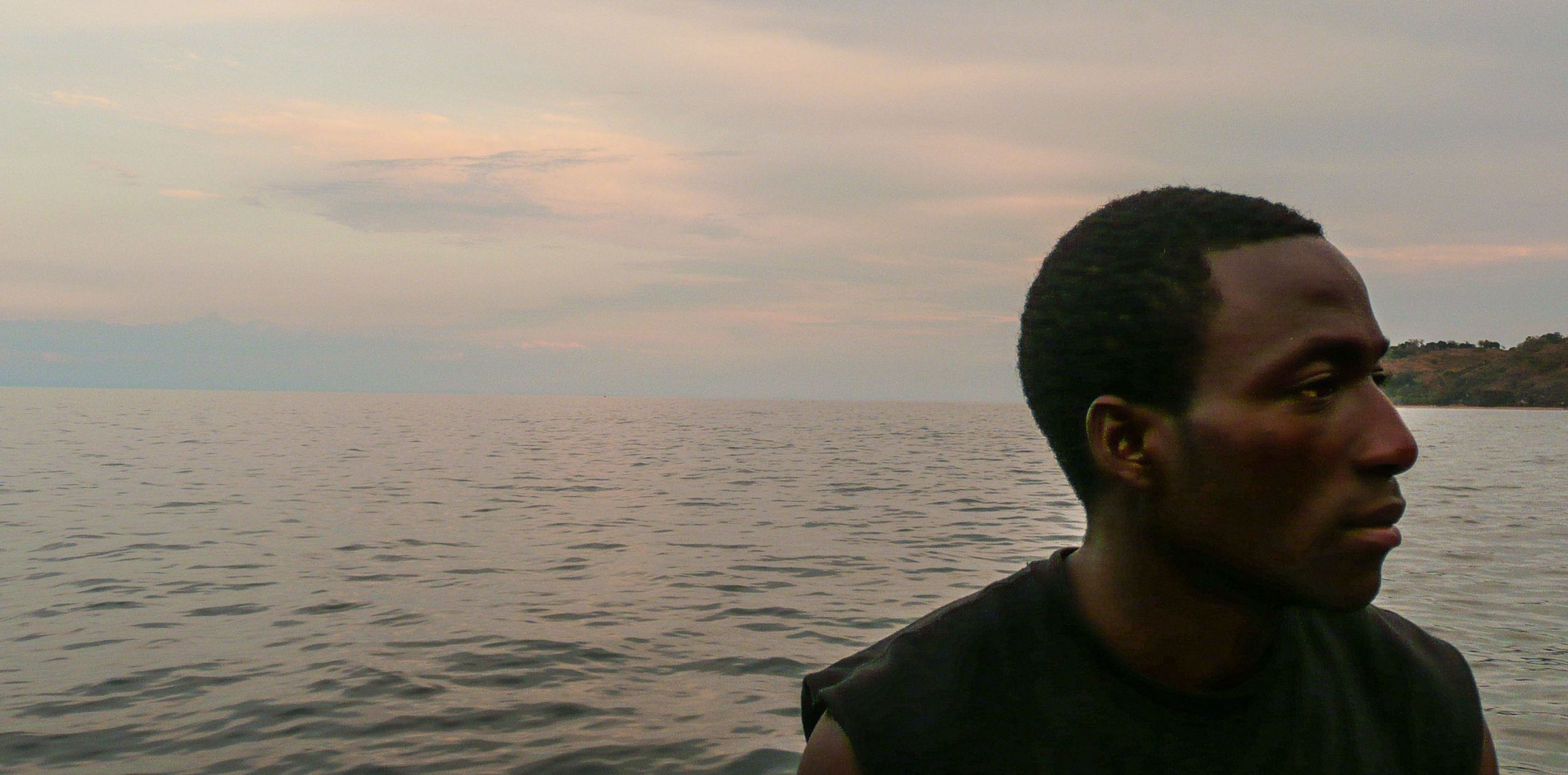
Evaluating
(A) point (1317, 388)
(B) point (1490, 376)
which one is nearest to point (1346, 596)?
(A) point (1317, 388)

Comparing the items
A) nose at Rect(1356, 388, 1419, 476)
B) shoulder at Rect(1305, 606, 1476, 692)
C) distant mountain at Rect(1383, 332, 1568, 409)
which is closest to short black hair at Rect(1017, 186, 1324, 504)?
nose at Rect(1356, 388, 1419, 476)

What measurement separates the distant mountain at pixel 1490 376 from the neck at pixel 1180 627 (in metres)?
166

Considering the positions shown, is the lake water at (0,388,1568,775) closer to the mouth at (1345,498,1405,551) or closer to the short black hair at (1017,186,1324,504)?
the short black hair at (1017,186,1324,504)

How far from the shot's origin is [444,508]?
898 inches

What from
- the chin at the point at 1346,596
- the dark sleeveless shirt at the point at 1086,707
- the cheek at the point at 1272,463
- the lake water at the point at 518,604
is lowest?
the lake water at the point at 518,604

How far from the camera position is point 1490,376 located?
541 ft

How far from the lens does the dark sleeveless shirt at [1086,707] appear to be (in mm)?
1660

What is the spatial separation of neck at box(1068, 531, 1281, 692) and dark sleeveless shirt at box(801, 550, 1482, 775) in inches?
1.6

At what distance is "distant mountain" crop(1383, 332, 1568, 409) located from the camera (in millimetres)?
155750

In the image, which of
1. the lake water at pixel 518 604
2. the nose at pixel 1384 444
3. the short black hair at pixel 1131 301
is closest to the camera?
the nose at pixel 1384 444

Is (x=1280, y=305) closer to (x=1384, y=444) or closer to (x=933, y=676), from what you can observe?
(x=1384, y=444)

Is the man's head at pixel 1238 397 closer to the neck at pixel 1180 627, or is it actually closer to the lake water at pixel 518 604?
the neck at pixel 1180 627

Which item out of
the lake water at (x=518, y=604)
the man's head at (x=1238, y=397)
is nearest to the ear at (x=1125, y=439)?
the man's head at (x=1238, y=397)

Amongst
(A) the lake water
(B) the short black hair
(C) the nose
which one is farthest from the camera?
(A) the lake water
